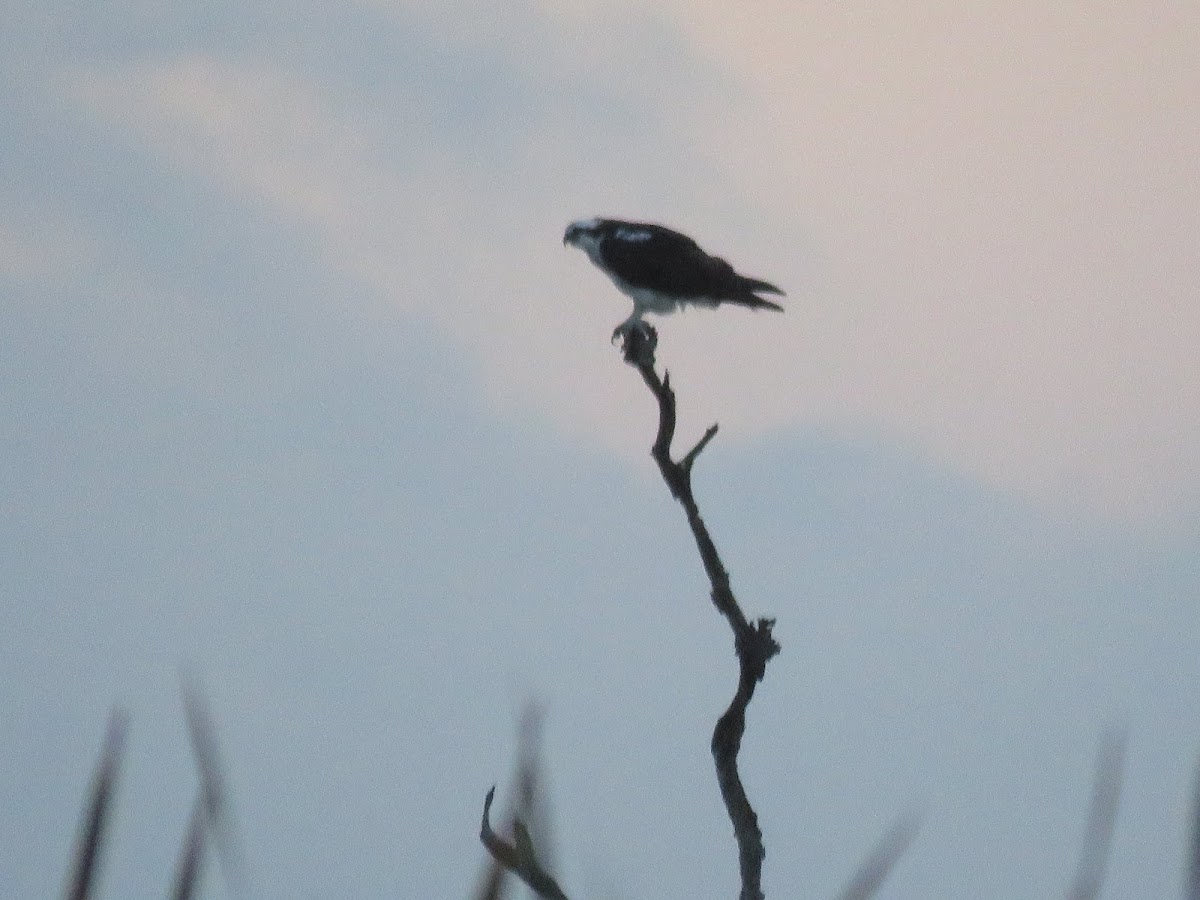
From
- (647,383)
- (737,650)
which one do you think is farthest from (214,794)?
→ (647,383)

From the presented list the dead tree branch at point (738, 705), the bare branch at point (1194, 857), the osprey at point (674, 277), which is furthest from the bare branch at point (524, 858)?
the osprey at point (674, 277)

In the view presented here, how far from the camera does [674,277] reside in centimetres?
1121

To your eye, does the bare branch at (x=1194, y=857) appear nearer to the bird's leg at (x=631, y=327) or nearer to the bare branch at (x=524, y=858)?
the bare branch at (x=524, y=858)

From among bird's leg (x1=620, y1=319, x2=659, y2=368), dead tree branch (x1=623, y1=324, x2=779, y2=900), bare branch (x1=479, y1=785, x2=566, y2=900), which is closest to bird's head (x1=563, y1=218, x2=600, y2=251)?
bird's leg (x1=620, y1=319, x2=659, y2=368)

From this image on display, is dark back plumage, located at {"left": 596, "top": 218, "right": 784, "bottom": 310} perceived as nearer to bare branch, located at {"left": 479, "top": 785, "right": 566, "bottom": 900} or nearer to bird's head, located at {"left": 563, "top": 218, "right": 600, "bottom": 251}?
bird's head, located at {"left": 563, "top": 218, "right": 600, "bottom": 251}

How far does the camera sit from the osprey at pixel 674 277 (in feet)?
36.8

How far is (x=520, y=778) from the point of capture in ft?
8.25

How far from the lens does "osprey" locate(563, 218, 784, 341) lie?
11.2m

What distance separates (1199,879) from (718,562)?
457 centimetres

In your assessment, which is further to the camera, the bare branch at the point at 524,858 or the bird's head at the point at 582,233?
the bird's head at the point at 582,233

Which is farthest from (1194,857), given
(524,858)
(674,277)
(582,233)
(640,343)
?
(582,233)

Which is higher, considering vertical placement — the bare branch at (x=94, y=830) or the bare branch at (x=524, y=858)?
the bare branch at (x=524, y=858)

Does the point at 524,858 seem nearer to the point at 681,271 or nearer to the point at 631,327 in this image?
the point at 631,327

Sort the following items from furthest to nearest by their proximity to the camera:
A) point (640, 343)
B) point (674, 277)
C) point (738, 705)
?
point (674, 277) < point (640, 343) < point (738, 705)
